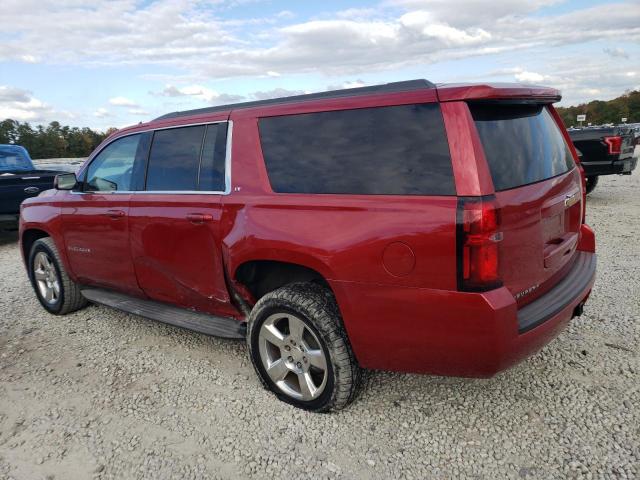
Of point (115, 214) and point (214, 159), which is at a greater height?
point (214, 159)

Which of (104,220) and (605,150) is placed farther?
(605,150)

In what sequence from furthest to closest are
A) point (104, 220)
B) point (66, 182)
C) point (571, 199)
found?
point (66, 182) → point (104, 220) → point (571, 199)

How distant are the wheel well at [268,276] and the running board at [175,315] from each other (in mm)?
275

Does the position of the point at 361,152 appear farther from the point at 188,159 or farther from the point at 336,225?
the point at 188,159

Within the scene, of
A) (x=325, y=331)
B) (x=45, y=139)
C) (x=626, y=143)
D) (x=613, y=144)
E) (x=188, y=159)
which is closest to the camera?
(x=325, y=331)

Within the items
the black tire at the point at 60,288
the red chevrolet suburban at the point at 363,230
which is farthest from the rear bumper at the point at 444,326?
the black tire at the point at 60,288

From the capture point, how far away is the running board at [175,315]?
3.42 meters

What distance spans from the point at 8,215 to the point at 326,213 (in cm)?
733

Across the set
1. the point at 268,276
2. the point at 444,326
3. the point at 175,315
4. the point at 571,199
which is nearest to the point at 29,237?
the point at 175,315

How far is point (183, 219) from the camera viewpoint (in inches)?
136

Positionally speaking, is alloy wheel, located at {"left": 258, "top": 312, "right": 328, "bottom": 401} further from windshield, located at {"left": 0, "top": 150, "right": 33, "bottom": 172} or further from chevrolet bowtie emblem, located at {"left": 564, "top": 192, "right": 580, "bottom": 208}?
windshield, located at {"left": 0, "top": 150, "right": 33, "bottom": 172}

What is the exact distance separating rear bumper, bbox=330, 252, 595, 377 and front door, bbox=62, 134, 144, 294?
2095mm

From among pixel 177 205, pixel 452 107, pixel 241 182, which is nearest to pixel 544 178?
pixel 452 107

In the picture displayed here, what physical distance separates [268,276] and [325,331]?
0.67 metres
